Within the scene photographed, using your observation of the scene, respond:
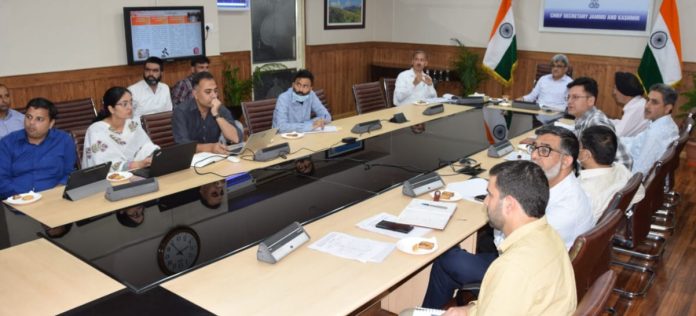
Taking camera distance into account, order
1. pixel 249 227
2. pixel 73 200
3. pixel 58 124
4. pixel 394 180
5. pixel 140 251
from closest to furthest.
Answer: pixel 140 251 < pixel 249 227 < pixel 73 200 < pixel 394 180 < pixel 58 124

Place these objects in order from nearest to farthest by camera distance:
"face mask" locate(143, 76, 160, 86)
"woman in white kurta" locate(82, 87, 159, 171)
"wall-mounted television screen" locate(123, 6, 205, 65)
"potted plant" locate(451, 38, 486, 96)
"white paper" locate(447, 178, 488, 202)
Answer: "white paper" locate(447, 178, 488, 202), "woman in white kurta" locate(82, 87, 159, 171), "face mask" locate(143, 76, 160, 86), "wall-mounted television screen" locate(123, 6, 205, 65), "potted plant" locate(451, 38, 486, 96)

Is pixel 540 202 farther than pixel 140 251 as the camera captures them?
No

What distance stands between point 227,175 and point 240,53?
4.31 meters

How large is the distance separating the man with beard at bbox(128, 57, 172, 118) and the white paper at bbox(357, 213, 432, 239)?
3.47m

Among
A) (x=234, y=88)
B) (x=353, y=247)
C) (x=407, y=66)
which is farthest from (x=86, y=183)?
(x=407, y=66)

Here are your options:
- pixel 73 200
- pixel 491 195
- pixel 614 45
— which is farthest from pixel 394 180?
pixel 614 45

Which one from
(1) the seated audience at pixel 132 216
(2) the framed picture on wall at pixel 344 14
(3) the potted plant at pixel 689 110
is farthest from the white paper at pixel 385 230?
(2) the framed picture on wall at pixel 344 14

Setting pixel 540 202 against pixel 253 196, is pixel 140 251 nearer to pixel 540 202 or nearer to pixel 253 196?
pixel 253 196

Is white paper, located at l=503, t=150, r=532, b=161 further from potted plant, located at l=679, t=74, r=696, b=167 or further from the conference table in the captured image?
potted plant, located at l=679, t=74, r=696, b=167

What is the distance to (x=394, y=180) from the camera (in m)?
3.35

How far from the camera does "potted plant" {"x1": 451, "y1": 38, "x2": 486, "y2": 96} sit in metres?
Result: 8.20

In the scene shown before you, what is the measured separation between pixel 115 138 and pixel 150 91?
6.26 ft

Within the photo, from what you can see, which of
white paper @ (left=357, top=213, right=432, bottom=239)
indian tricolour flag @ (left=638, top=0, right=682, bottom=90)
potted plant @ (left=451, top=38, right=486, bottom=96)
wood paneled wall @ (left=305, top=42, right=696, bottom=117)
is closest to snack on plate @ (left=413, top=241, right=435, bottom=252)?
white paper @ (left=357, top=213, right=432, bottom=239)

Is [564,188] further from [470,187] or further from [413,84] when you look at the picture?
[413,84]
